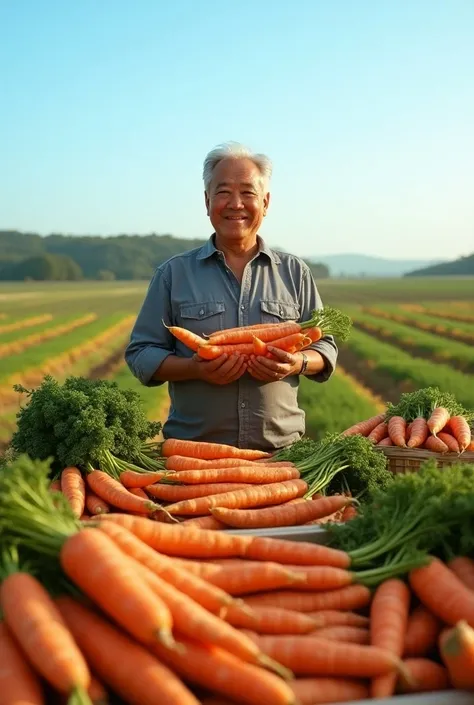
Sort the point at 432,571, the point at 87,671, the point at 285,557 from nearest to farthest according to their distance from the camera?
1. the point at 87,671
2. the point at 432,571
3. the point at 285,557

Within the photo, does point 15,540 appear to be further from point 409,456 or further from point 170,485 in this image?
point 409,456

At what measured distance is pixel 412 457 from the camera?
12.6 feet

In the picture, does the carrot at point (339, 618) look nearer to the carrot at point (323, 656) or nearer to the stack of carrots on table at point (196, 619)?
the stack of carrots on table at point (196, 619)

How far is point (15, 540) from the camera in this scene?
2068 millimetres

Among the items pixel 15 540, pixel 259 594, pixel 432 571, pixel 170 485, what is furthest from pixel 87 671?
pixel 170 485

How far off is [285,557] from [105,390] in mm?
1461

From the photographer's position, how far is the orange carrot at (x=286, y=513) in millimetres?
3018

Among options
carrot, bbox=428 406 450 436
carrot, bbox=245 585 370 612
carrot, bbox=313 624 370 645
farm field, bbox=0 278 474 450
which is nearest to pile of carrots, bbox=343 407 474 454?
carrot, bbox=428 406 450 436

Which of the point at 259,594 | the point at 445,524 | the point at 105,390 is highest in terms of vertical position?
the point at 105,390

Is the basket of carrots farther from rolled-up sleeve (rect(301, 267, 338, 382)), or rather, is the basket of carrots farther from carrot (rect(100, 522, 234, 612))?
carrot (rect(100, 522, 234, 612))

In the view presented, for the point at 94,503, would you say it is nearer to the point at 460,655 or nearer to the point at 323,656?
the point at 323,656

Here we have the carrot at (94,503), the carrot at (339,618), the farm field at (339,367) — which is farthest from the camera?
the farm field at (339,367)

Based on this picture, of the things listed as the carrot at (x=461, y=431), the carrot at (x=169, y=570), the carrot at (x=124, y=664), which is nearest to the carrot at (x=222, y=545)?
the carrot at (x=169, y=570)

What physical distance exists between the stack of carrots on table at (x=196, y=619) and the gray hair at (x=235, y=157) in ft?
7.35
